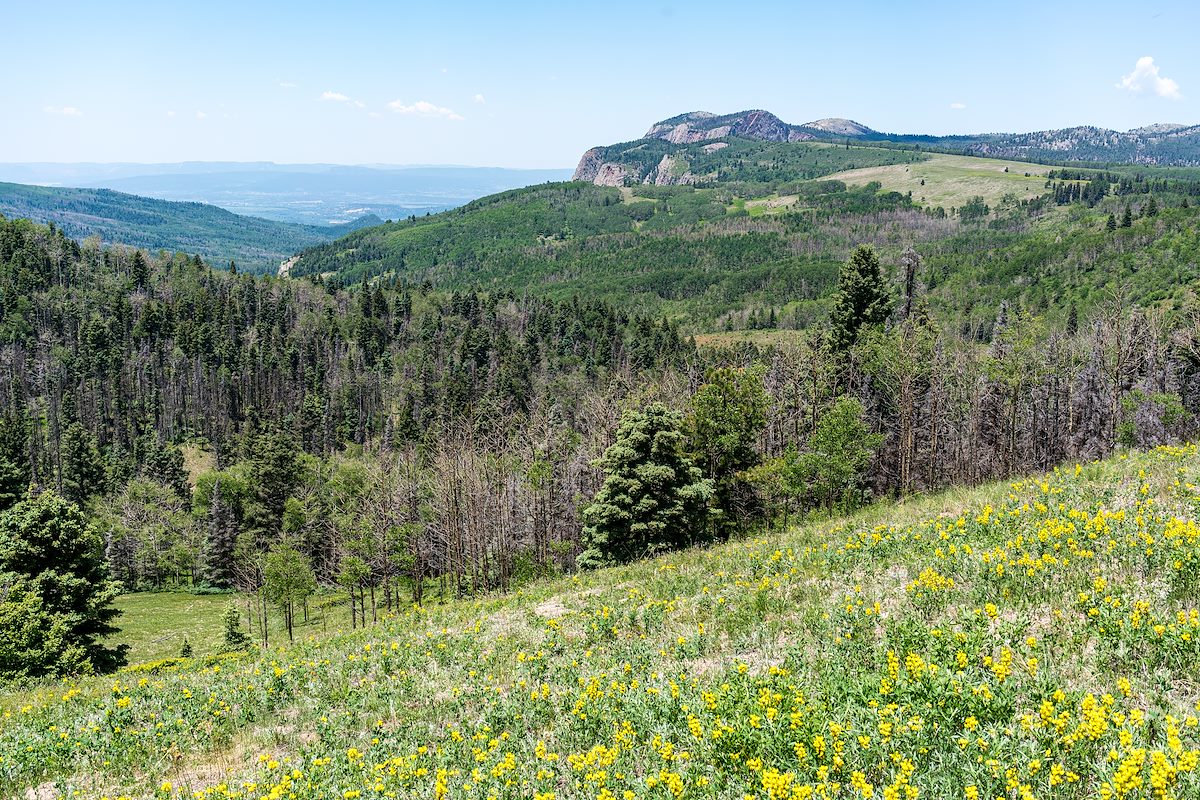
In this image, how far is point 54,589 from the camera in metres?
30.8

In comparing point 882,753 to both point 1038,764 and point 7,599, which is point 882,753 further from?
point 7,599

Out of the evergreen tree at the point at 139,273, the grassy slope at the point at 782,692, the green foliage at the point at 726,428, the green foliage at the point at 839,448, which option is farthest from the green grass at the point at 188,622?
the evergreen tree at the point at 139,273

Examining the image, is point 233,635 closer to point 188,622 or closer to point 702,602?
point 188,622

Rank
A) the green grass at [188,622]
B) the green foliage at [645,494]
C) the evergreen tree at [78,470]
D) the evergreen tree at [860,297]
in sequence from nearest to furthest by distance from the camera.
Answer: the green foliage at [645,494], the evergreen tree at [860,297], the green grass at [188,622], the evergreen tree at [78,470]

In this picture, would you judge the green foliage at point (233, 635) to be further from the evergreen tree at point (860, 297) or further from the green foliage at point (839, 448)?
the evergreen tree at point (860, 297)

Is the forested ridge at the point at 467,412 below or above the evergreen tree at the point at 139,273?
below

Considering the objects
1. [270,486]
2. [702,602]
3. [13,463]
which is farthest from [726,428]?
[13,463]

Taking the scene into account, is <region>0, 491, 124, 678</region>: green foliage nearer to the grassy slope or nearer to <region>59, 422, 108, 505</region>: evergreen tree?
the grassy slope

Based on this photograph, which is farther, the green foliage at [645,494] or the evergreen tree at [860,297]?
the evergreen tree at [860,297]

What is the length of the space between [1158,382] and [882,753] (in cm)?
5764

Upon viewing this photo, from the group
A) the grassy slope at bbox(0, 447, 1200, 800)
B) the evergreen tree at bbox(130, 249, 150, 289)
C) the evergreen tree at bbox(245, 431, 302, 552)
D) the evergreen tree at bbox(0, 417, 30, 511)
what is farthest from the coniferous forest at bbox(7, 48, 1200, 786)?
the evergreen tree at bbox(130, 249, 150, 289)

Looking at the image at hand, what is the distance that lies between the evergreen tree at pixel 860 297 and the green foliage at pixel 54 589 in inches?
1686

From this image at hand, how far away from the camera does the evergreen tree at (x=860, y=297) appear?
4091 cm

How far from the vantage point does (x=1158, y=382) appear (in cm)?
4834
